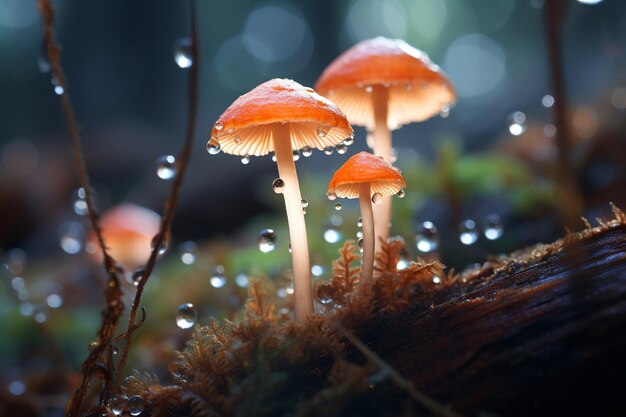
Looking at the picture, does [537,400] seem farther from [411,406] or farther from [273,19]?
[273,19]

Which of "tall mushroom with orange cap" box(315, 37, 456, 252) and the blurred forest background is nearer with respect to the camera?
"tall mushroom with orange cap" box(315, 37, 456, 252)

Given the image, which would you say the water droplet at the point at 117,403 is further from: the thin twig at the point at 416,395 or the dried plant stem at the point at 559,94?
the dried plant stem at the point at 559,94

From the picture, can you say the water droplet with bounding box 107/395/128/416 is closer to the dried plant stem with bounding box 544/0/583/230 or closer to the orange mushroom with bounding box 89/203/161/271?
the dried plant stem with bounding box 544/0/583/230

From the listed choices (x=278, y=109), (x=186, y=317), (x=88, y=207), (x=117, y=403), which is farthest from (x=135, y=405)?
(x=278, y=109)

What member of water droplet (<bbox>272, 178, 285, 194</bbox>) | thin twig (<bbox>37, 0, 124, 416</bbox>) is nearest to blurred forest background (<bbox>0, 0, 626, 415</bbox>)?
thin twig (<bbox>37, 0, 124, 416</bbox>)

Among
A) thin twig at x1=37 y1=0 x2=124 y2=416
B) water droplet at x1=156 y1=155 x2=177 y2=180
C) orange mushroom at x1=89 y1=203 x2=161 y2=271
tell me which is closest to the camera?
thin twig at x1=37 y1=0 x2=124 y2=416

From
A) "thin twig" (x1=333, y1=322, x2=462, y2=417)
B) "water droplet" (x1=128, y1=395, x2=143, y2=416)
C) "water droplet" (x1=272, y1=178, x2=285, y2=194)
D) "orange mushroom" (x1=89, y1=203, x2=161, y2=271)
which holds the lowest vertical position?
"thin twig" (x1=333, y1=322, x2=462, y2=417)

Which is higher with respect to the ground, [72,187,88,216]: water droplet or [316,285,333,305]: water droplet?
[72,187,88,216]: water droplet

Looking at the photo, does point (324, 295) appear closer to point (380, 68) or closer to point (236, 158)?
point (380, 68)

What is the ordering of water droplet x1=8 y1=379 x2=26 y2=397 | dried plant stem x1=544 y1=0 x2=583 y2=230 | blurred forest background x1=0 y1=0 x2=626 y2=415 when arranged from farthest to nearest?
blurred forest background x1=0 y1=0 x2=626 y2=415 < water droplet x1=8 y1=379 x2=26 y2=397 < dried plant stem x1=544 y1=0 x2=583 y2=230
